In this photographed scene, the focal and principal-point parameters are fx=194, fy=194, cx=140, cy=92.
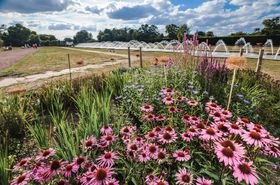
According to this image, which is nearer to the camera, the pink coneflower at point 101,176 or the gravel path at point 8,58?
the pink coneflower at point 101,176

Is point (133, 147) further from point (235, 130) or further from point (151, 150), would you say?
point (235, 130)

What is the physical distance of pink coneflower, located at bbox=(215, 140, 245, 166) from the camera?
1.08m

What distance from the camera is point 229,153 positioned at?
1.10 meters

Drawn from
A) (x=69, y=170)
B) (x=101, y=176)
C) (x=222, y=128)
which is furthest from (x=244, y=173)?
(x=69, y=170)

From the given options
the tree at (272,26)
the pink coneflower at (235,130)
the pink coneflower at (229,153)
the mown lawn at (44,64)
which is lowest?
the mown lawn at (44,64)

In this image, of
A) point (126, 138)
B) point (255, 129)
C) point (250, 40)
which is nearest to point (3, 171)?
point (126, 138)

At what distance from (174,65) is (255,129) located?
290 centimetres

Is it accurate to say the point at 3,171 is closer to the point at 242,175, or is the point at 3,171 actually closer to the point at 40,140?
the point at 40,140

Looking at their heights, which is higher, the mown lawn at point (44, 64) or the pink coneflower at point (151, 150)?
the pink coneflower at point (151, 150)

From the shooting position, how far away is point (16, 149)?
2609 millimetres

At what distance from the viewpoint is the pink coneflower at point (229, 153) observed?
42.5 inches

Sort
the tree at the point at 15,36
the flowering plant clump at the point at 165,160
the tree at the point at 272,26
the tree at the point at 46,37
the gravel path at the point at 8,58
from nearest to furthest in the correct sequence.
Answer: the flowering plant clump at the point at 165,160 → the gravel path at the point at 8,58 → the tree at the point at 272,26 → the tree at the point at 15,36 → the tree at the point at 46,37

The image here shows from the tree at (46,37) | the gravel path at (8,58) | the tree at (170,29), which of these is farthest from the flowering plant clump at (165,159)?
the tree at (46,37)

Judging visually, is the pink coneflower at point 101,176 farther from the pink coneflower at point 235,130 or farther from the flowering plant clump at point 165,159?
the pink coneflower at point 235,130
